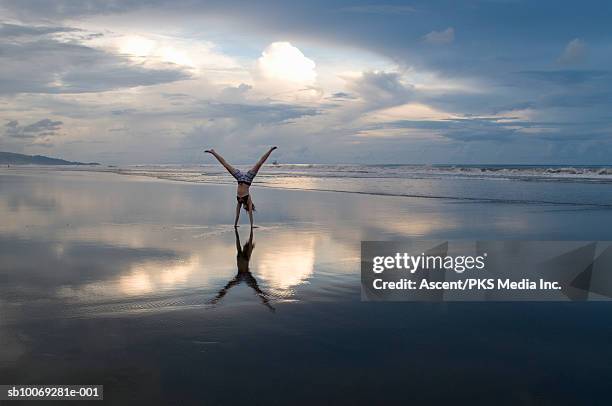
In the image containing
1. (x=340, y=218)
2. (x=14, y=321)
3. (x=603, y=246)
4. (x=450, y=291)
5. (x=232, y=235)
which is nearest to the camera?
(x=14, y=321)

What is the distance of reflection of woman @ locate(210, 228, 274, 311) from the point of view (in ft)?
25.0

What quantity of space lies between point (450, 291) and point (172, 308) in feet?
13.7

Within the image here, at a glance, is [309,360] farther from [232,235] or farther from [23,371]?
[232,235]

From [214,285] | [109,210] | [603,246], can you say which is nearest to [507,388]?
[214,285]

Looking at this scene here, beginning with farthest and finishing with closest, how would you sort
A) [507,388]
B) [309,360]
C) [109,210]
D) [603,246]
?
[109,210] < [603,246] < [309,360] < [507,388]

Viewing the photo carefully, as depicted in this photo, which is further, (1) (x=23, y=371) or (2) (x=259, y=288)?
(2) (x=259, y=288)

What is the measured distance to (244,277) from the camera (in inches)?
354

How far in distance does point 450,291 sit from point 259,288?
296 centimetres

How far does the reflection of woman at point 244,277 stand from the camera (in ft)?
25.0

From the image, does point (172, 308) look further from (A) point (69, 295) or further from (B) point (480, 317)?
(B) point (480, 317)

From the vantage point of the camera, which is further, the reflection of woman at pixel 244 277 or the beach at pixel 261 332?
the reflection of woman at pixel 244 277

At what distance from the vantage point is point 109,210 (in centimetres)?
1886

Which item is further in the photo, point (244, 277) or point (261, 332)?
point (244, 277)

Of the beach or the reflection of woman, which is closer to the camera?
the beach
